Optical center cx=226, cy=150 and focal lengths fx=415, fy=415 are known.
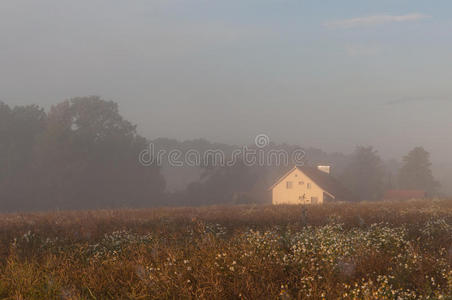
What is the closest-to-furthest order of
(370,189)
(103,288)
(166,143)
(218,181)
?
1. (103,288)
2. (218,181)
3. (370,189)
4. (166,143)

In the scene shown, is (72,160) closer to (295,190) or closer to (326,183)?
(295,190)

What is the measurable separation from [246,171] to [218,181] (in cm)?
704

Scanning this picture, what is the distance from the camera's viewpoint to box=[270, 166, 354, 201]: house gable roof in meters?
55.6

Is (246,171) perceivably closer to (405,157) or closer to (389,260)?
(405,157)

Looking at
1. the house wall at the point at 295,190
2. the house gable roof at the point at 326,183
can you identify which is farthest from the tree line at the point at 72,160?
the house gable roof at the point at 326,183

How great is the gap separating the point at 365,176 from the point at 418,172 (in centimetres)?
1346

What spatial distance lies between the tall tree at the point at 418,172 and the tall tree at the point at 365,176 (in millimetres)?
5615

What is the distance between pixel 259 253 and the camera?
27.9 ft

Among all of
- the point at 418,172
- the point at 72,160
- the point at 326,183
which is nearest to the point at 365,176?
the point at 418,172

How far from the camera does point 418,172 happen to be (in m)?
95.1

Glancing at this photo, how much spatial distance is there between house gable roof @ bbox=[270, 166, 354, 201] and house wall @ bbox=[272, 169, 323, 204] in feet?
1.39

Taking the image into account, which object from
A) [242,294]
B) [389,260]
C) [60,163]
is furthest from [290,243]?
[60,163]

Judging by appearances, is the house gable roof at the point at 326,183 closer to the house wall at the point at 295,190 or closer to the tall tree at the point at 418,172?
the house wall at the point at 295,190

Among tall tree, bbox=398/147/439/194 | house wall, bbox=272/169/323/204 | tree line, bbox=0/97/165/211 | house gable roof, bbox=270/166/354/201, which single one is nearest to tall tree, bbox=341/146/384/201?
tall tree, bbox=398/147/439/194
